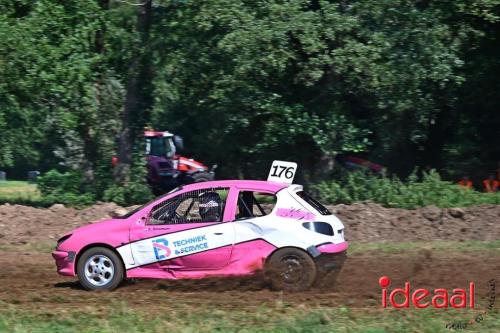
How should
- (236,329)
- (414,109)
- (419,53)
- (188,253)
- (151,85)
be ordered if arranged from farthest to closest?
1. (151,85)
2. (414,109)
3. (419,53)
4. (188,253)
5. (236,329)

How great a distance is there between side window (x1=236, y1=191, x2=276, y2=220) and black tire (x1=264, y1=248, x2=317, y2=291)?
2.16ft

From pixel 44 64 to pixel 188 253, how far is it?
1061 centimetres

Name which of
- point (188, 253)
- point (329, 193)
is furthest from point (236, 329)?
point (329, 193)

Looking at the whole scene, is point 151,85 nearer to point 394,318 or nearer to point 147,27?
point 147,27

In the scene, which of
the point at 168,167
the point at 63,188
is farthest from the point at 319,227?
the point at 168,167

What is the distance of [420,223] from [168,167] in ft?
41.2

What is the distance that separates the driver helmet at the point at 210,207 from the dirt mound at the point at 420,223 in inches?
244

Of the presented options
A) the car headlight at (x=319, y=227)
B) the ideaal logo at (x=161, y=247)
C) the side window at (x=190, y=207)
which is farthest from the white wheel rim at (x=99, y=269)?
the car headlight at (x=319, y=227)

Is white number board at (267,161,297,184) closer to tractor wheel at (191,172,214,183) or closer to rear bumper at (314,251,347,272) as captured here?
rear bumper at (314,251,347,272)

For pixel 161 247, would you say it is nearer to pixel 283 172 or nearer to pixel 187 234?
pixel 187 234

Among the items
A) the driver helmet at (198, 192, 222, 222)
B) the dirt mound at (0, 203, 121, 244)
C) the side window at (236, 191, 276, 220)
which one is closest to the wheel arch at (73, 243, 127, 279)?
the driver helmet at (198, 192, 222, 222)

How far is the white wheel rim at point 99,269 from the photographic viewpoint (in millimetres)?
11719

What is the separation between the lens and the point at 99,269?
463 inches

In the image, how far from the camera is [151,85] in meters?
22.6
